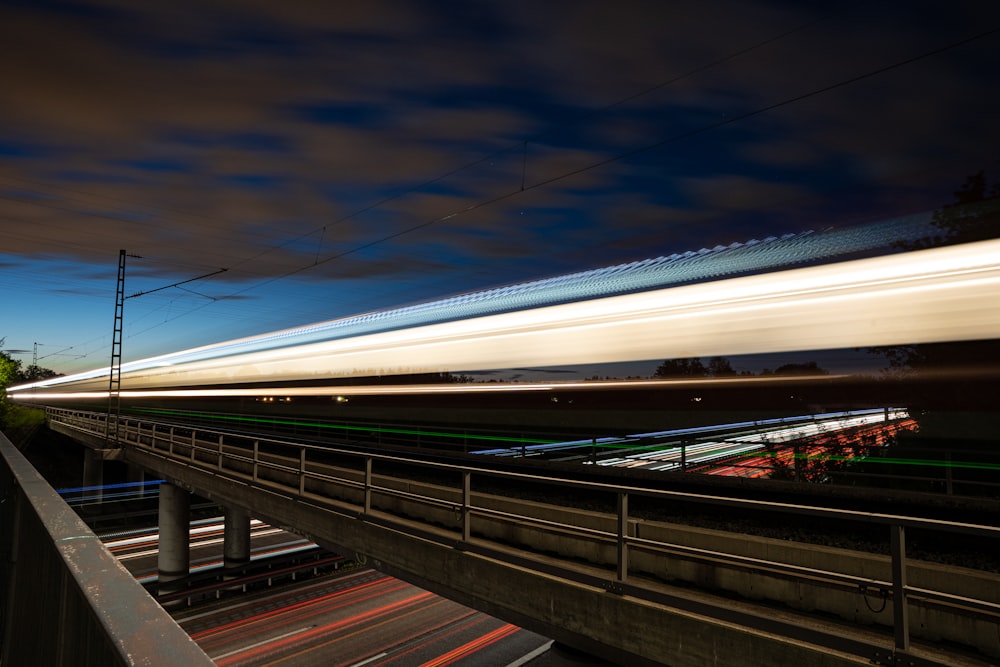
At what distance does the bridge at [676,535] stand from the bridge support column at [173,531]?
12.6m

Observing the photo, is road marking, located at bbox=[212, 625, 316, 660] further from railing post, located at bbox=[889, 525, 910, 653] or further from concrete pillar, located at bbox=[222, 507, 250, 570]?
railing post, located at bbox=[889, 525, 910, 653]

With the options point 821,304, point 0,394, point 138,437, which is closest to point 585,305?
point 821,304

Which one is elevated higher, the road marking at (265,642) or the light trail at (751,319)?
the light trail at (751,319)

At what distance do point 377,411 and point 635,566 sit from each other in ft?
48.2

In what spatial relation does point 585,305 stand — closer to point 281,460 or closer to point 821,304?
point 821,304

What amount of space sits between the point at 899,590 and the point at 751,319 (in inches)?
182

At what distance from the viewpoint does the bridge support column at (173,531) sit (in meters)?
24.7

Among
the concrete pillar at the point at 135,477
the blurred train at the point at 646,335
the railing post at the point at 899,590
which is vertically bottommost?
the concrete pillar at the point at 135,477

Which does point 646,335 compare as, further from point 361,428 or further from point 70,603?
point 361,428

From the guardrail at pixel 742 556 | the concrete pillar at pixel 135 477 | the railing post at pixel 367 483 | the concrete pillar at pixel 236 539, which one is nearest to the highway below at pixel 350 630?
the concrete pillar at pixel 236 539

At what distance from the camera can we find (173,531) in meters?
24.7

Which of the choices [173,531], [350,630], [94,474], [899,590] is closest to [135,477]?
[94,474]

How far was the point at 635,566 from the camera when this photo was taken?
629 cm

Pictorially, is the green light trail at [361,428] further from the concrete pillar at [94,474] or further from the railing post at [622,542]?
the railing post at [622,542]
